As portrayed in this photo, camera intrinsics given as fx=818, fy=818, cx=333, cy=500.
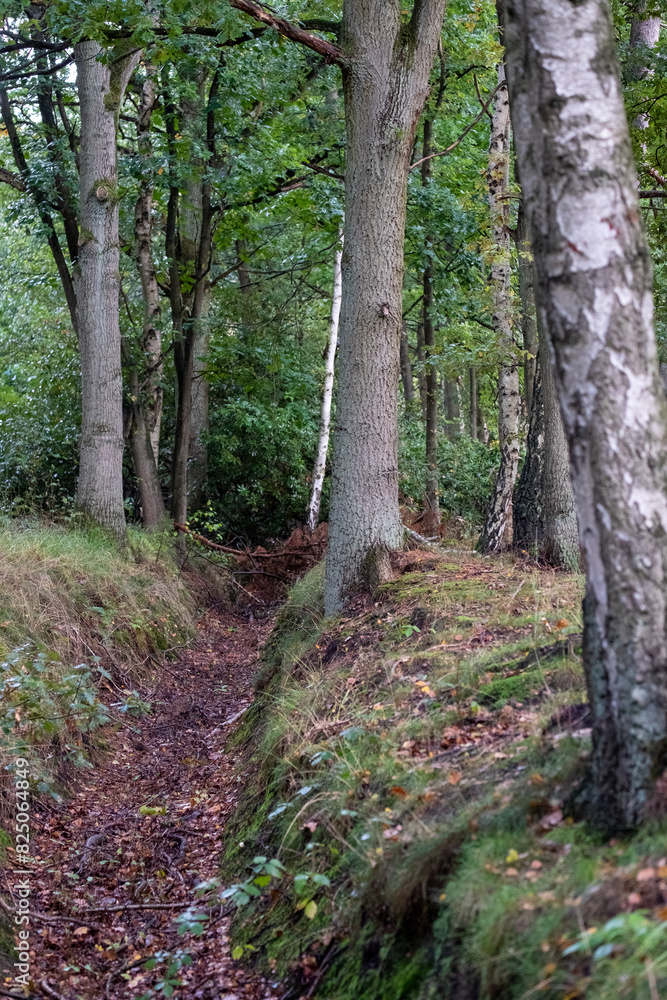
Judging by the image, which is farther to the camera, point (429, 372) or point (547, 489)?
point (429, 372)

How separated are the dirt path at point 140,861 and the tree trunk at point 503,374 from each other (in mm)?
3597

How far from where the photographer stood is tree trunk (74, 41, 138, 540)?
10.8m

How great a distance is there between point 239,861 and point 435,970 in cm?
219

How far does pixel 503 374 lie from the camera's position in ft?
31.6

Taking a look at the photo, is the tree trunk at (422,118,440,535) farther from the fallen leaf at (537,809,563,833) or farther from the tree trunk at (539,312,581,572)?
the fallen leaf at (537,809,563,833)

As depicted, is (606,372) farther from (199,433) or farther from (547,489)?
(199,433)

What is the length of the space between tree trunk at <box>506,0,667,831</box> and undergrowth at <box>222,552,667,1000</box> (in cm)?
36

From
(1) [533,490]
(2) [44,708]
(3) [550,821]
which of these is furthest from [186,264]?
(3) [550,821]

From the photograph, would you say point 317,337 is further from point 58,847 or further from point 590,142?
point 590,142

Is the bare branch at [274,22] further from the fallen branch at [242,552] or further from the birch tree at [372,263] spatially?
the fallen branch at [242,552]

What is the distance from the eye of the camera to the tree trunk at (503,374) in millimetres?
9273

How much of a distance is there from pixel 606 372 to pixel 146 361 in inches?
444

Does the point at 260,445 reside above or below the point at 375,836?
→ above

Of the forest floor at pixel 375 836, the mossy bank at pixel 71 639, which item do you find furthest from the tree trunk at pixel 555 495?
the mossy bank at pixel 71 639
